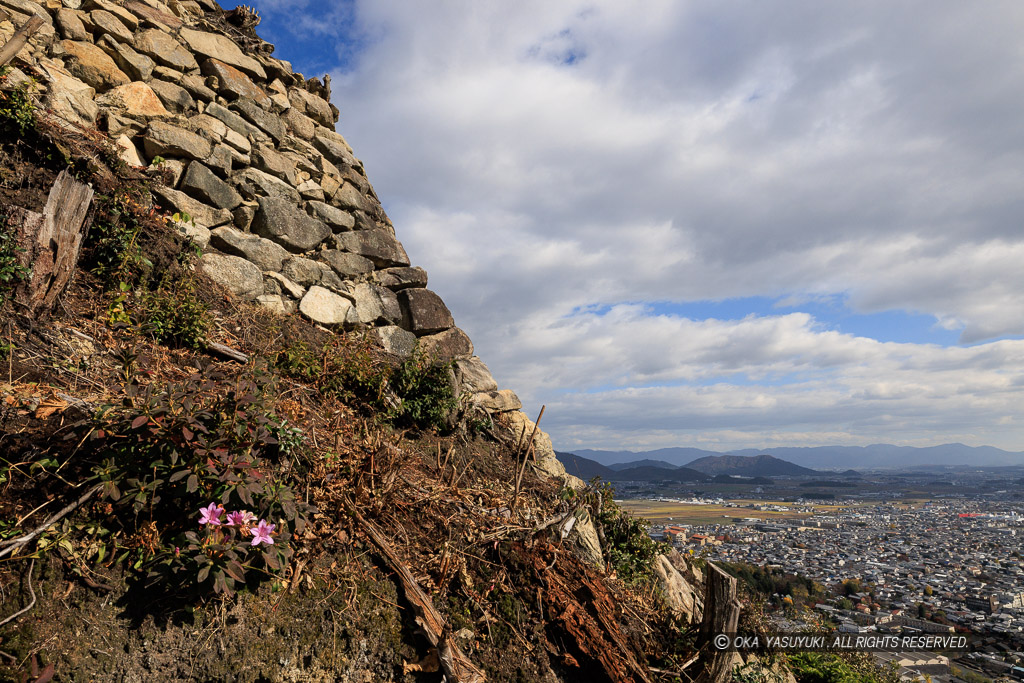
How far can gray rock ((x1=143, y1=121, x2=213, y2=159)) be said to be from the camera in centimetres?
723

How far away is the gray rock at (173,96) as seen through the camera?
794 cm

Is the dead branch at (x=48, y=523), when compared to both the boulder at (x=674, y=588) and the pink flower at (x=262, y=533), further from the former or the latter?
the boulder at (x=674, y=588)

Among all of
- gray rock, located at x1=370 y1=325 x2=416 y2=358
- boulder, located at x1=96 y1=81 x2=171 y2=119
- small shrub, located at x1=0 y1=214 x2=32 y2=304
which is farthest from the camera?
gray rock, located at x1=370 y1=325 x2=416 y2=358

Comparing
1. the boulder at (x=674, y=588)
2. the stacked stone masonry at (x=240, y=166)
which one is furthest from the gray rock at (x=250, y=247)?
the boulder at (x=674, y=588)

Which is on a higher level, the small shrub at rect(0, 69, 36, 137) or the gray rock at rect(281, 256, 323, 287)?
the small shrub at rect(0, 69, 36, 137)

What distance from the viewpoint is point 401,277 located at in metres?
8.93

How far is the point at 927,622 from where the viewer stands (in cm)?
687

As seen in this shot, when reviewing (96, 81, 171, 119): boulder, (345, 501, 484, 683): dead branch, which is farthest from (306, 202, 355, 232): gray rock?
(345, 501, 484, 683): dead branch

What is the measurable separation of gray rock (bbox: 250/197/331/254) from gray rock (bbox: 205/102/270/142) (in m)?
1.69

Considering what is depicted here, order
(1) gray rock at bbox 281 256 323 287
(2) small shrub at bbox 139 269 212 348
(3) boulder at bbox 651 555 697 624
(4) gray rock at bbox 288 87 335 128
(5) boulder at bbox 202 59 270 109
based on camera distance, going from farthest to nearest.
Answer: (4) gray rock at bbox 288 87 335 128, (5) boulder at bbox 202 59 270 109, (1) gray rock at bbox 281 256 323 287, (3) boulder at bbox 651 555 697 624, (2) small shrub at bbox 139 269 212 348

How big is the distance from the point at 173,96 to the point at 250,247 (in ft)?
9.92

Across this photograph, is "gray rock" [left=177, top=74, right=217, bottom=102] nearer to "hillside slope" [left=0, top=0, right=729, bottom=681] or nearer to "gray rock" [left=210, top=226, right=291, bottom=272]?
"hillside slope" [left=0, top=0, right=729, bottom=681]

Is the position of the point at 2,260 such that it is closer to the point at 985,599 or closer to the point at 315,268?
the point at 315,268

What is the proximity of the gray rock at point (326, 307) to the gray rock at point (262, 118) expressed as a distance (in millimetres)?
3703
